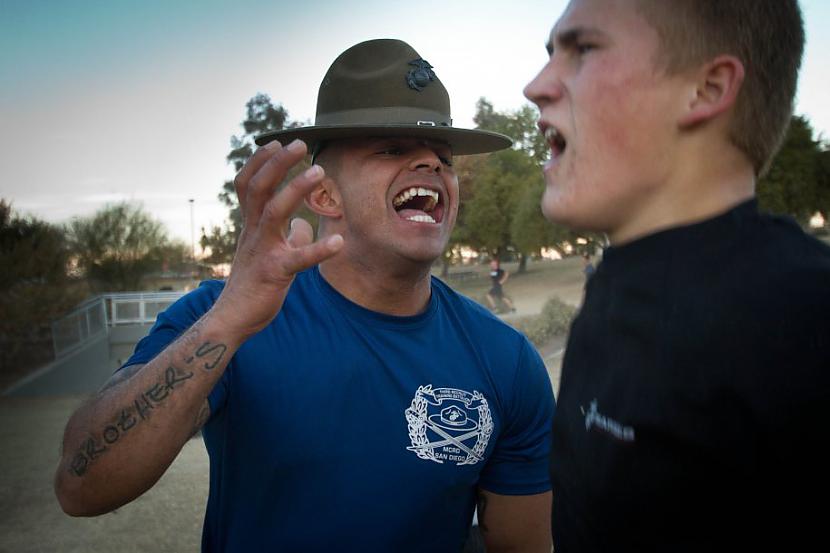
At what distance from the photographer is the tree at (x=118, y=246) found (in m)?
31.0

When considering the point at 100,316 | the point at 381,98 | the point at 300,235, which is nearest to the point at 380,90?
the point at 381,98

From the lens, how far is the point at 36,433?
1126 centimetres

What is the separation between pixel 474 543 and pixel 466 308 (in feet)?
3.52

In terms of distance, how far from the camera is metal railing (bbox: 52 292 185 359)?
17.5 meters

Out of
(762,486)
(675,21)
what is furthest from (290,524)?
(675,21)

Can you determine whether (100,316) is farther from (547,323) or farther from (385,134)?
(385,134)

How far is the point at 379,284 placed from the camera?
270 cm

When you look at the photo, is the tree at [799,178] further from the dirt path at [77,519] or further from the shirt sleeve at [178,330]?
the shirt sleeve at [178,330]

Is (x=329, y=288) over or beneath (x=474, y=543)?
over

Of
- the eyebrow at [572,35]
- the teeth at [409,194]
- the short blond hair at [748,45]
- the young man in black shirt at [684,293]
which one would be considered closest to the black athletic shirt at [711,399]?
the young man in black shirt at [684,293]

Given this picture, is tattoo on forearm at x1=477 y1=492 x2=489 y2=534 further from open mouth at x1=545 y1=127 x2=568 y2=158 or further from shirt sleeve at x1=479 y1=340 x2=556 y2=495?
open mouth at x1=545 y1=127 x2=568 y2=158

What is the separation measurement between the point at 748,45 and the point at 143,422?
5.78ft

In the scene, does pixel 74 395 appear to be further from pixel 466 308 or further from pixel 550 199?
pixel 550 199

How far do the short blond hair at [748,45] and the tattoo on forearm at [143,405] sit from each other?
133cm
